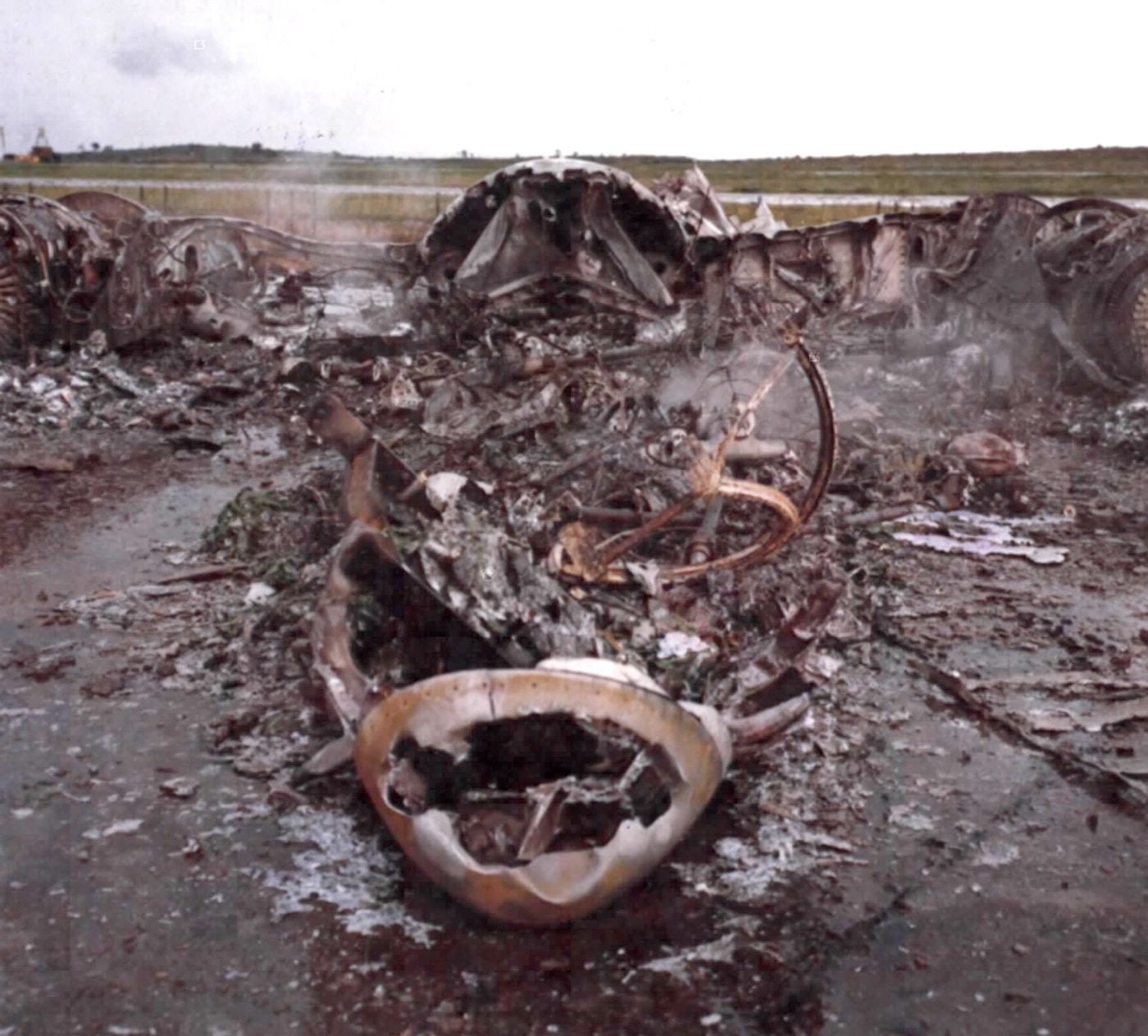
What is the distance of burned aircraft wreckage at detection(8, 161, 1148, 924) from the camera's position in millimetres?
3096

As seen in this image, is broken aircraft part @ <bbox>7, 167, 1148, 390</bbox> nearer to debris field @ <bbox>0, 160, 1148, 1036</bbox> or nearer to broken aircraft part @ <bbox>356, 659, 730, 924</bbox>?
debris field @ <bbox>0, 160, 1148, 1036</bbox>

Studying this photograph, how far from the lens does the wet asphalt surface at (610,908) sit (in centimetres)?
275

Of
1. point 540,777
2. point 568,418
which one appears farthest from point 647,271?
point 540,777

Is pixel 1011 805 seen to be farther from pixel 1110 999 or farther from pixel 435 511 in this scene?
pixel 435 511

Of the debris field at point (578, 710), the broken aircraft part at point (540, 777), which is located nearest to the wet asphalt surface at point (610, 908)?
the debris field at point (578, 710)

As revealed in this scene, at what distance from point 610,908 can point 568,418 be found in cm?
496

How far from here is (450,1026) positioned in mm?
2676

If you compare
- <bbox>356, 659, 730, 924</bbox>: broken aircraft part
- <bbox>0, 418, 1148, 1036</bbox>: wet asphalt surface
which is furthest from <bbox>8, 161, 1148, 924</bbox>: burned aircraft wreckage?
<bbox>0, 418, 1148, 1036</bbox>: wet asphalt surface

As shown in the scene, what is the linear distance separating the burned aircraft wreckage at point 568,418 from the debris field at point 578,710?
0.03m

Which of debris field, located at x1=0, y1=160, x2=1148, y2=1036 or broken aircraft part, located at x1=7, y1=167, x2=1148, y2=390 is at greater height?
broken aircraft part, located at x1=7, y1=167, x2=1148, y2=390

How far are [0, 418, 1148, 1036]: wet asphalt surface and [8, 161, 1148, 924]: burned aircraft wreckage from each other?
0.83ft

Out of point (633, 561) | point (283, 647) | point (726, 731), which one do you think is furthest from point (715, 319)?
point (726, 731)

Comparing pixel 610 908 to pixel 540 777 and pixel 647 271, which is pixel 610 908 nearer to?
pixel 540 777

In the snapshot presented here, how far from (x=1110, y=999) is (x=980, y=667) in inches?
85.6
